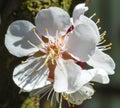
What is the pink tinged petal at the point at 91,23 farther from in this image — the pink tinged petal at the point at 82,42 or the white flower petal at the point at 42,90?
the white flower petal at the point at 42,90

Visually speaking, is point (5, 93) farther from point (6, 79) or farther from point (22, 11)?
point (22, 11)

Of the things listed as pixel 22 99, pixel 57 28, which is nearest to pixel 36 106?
pixel 22 99

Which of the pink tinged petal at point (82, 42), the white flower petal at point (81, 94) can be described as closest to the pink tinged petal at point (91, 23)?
the pink tinged petal at point (82, 42)

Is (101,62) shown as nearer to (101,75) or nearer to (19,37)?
(101,75)

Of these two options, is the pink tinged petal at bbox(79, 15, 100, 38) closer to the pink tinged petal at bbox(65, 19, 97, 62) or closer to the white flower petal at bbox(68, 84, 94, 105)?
the pink tinged petal at bbox(65, 19, 97, 62)

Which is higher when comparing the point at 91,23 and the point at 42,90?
the point at 91,23

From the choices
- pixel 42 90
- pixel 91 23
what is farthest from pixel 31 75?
pixel 91 23
